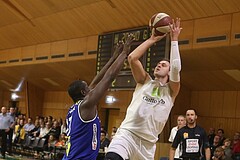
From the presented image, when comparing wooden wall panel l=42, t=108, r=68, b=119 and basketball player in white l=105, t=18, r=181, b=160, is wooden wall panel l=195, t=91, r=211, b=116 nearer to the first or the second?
wooden wall panel l=42, t=108, r=68, b=119

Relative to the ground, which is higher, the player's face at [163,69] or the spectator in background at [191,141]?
the player's face at [163,69]

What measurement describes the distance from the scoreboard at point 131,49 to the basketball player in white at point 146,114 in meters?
5.59

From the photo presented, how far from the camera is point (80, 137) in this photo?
12.0 feet

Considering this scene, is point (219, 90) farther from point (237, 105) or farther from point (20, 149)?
point (20, 149)

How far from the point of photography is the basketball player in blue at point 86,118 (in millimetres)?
3604

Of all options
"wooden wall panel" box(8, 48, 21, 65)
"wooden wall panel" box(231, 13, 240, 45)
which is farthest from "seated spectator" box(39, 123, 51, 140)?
"wooden wall panel" box(231, 13, 240, 45)

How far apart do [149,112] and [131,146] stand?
38 cm

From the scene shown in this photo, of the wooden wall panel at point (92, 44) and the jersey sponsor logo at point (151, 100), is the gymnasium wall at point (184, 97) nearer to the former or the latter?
the wooden wall panel at point (92, 44)

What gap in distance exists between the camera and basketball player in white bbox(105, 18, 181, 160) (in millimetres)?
3998

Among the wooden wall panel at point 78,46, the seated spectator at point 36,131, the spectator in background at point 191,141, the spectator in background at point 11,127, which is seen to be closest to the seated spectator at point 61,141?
the seated spectator at point 36,131

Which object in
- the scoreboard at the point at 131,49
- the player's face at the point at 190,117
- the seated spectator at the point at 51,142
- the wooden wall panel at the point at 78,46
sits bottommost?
the seated spectator at the point at 51,142

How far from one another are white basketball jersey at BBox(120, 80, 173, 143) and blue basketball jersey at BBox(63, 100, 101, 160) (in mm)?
499

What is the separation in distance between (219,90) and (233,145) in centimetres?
306

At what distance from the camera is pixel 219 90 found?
43.9 ft
